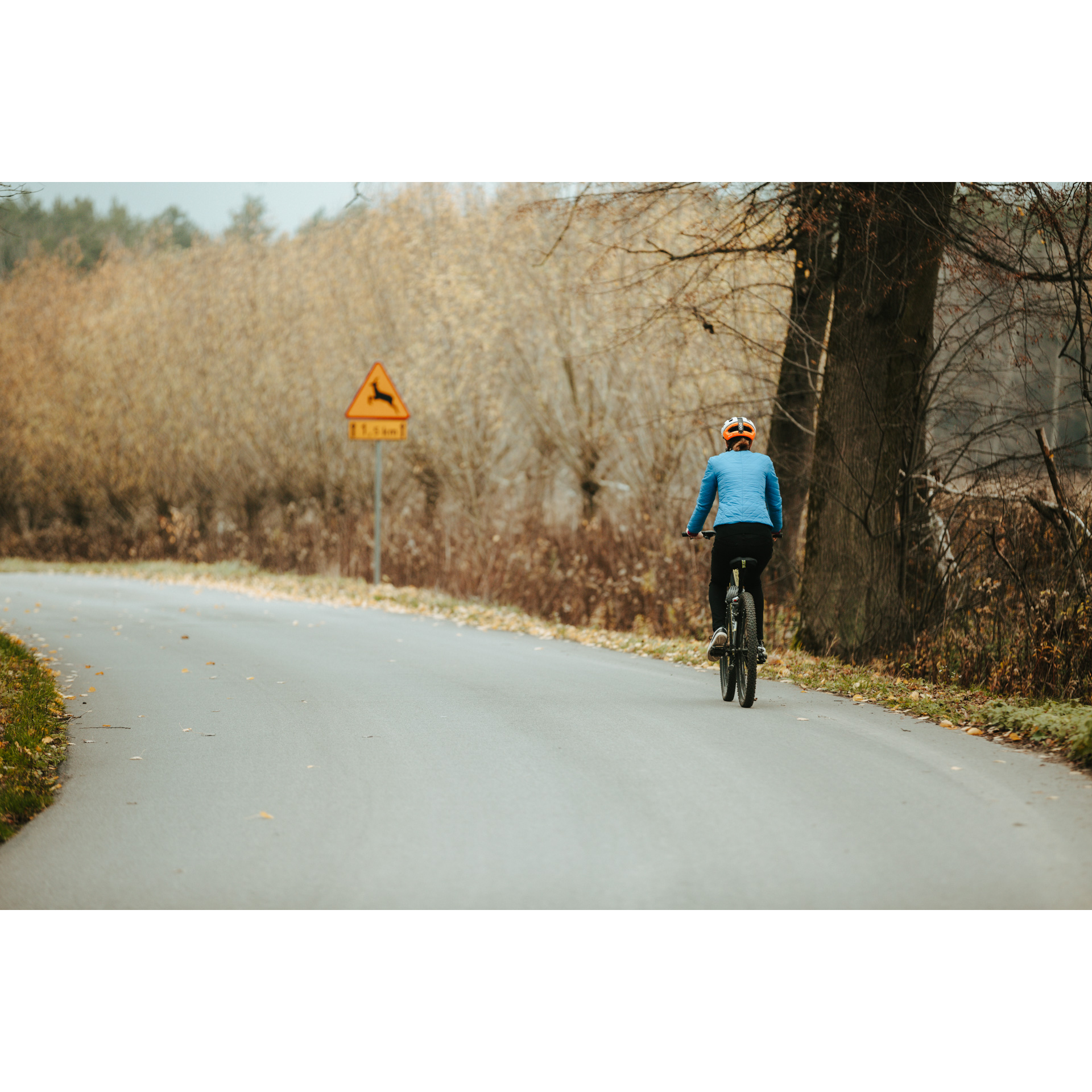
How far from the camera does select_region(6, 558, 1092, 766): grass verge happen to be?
27.5ft

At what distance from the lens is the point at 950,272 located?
469 inches

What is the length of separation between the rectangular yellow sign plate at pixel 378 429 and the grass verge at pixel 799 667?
279 cm

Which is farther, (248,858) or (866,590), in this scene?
(866,590)

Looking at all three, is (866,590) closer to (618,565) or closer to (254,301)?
(618,565)

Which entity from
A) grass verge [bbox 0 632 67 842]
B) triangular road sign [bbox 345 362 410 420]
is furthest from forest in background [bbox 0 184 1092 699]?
grass verge [bbox 0 632 67 842]

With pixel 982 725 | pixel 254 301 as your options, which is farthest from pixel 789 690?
pixel 254 301

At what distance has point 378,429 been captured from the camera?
804 inches

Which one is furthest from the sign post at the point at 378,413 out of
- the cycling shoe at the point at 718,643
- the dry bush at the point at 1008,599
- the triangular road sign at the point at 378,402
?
the cycling shoe at the point at 718,643

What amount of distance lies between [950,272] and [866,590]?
333 cm

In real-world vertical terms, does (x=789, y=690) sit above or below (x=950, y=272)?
below

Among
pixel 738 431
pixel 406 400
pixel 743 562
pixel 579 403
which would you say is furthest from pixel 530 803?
pixel 406 400

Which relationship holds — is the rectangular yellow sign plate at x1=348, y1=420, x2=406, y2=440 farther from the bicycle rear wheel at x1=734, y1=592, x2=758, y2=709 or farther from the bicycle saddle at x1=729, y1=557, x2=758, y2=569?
the bicycle rear wheel at x1=734, y1=592, x2=758, y2=709

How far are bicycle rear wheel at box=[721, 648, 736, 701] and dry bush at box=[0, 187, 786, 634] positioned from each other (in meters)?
5.84

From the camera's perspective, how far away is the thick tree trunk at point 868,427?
12086 millimetres
